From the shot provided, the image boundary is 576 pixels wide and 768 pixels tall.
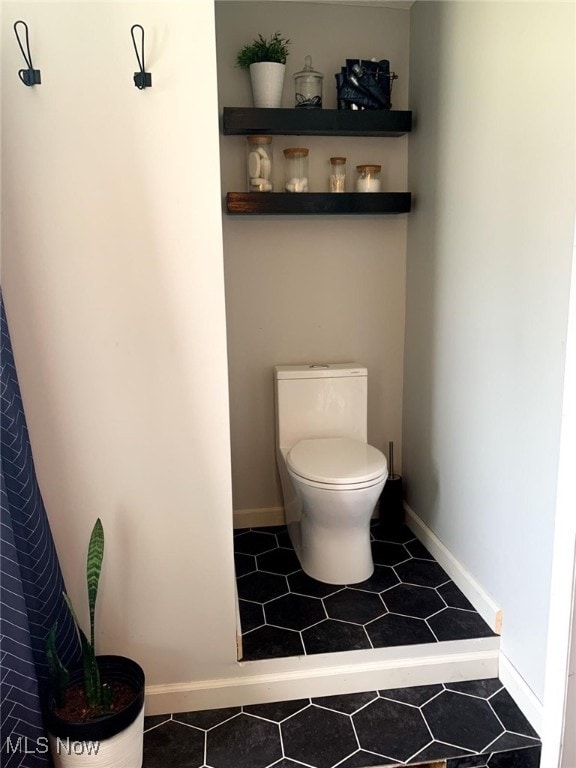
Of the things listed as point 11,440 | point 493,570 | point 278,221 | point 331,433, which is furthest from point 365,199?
point 11,440

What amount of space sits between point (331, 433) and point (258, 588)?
714mm

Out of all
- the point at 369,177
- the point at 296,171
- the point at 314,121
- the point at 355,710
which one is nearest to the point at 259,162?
the point at 296,171

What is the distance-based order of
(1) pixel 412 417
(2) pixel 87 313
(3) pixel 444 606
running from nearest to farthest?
(2) pixel 87 313
(3) pixel 444 606
(1) pixel 412 417

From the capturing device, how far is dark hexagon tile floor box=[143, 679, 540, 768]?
1.63 meters

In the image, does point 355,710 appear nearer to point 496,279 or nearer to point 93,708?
point 93,708

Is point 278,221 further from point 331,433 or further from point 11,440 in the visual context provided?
point 11,440

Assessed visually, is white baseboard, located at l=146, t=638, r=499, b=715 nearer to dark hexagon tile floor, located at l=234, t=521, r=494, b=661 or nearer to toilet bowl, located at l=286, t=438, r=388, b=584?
dark hexagon tile floor, located at l=234, t=521, r=494, b=661

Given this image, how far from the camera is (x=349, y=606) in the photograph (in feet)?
7.01

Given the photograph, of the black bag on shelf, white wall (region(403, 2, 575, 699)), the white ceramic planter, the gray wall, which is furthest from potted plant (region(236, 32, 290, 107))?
white wall (region(403, 2, 575, 699))

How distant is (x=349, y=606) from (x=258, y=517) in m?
0.75

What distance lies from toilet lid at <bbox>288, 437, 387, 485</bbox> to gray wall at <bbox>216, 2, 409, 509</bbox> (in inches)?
14.8

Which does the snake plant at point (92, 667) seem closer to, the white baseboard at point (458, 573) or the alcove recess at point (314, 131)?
the white baseboard at point (458, 573)

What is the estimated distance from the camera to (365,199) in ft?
8.00

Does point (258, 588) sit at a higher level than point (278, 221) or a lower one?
lower
